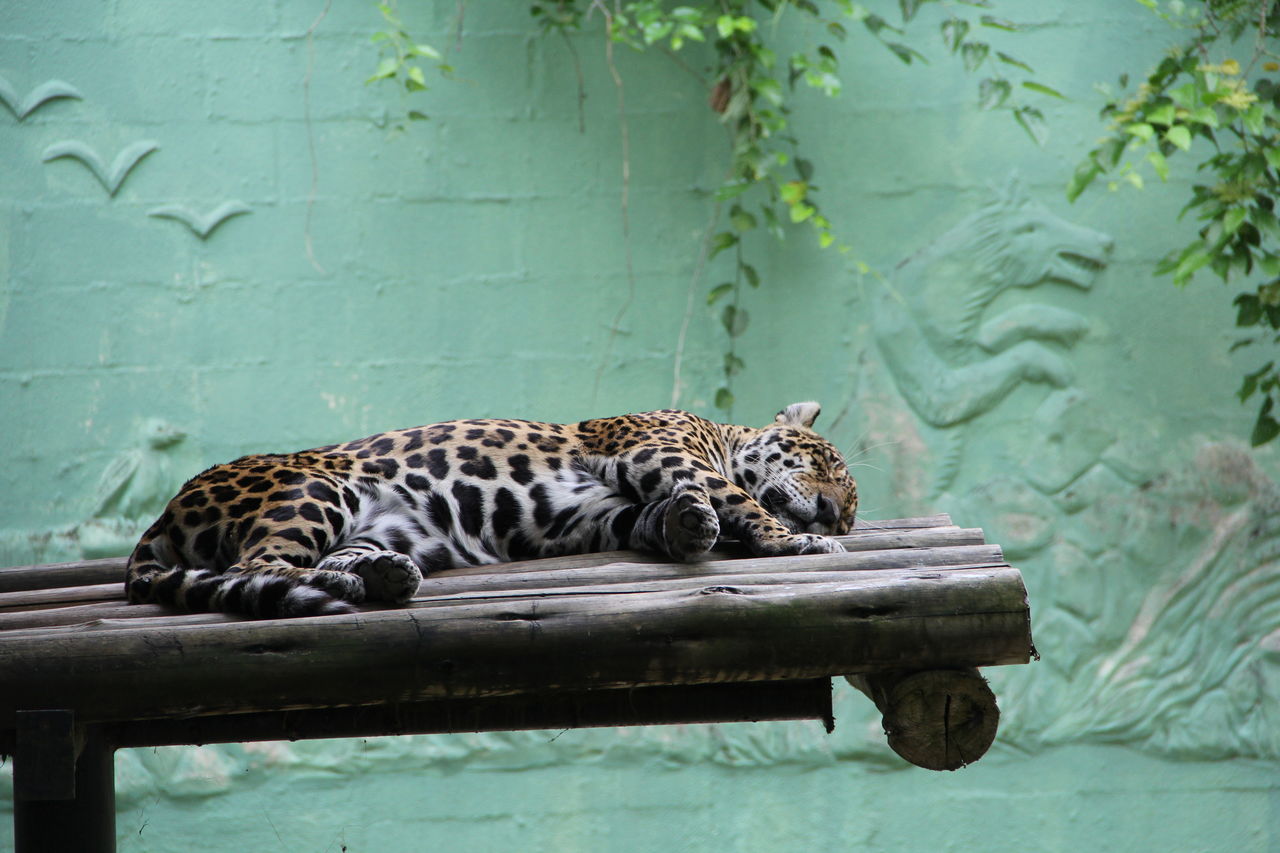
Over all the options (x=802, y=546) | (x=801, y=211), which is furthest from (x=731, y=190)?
(x=802, y=546)

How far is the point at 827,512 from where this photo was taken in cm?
340

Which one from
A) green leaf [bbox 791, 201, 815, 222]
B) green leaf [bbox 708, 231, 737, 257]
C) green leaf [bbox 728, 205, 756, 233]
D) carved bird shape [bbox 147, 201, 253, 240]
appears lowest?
carved bird shape [bbox 147, 201, 253, 240]

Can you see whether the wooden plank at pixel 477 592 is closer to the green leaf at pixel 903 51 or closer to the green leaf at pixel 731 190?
the green leaf at pixel 731 190

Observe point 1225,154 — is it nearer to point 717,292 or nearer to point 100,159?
point 717,292

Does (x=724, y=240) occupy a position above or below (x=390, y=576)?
above

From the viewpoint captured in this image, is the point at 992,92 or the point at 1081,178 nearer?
the point at 1081,178

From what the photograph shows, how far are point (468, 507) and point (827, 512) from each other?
3.15 ft

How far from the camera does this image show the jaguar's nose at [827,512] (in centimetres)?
339

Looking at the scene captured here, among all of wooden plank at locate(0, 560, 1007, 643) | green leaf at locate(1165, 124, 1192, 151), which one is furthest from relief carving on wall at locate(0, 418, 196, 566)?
green leaf at locate(1165, 124, 1192, 151)

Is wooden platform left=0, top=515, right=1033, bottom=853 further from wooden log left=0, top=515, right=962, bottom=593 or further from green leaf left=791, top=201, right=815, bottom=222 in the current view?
green leaf left=791, top=201, right=815, bottom=222

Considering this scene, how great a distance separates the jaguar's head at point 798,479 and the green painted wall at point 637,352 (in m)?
1.22

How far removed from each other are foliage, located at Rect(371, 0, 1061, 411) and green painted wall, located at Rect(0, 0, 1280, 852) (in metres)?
0.10

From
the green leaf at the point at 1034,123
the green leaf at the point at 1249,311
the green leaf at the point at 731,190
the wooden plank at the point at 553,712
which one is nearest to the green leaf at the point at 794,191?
the green leaf at the point at 731,190

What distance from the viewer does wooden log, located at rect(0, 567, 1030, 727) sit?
2125 mm
